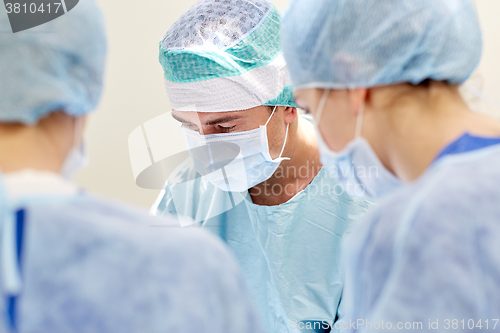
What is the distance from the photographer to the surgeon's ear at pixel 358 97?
0.85 meters

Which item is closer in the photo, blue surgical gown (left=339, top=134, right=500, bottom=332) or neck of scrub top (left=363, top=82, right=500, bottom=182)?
blue surgical gown (left=339, top=134, right=500, bottom=332)

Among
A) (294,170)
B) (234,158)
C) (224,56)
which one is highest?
(224,56)

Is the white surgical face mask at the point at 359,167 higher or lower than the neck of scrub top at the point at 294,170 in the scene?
higher

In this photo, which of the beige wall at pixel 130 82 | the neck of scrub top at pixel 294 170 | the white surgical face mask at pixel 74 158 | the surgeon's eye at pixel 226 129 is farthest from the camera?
the beige wall at pixel 130 82

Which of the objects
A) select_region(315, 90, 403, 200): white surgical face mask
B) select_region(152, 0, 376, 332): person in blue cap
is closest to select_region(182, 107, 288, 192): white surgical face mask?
select_region(152, 0, 376, 332): person in blue cap

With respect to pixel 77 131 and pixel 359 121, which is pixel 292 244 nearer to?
pixel 359 121

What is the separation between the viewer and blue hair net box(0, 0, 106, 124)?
2.02 feet

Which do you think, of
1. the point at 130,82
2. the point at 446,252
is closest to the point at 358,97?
→ the point at 446,252

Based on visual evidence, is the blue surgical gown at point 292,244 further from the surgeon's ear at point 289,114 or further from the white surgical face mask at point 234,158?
the surgeon's ear at point 289,114

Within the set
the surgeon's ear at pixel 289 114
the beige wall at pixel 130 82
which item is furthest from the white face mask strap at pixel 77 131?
the beige wall at pixel 130 82

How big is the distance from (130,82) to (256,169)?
921 millimetres

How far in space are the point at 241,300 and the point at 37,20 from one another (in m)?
0.55

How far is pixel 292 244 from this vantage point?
5.20ft

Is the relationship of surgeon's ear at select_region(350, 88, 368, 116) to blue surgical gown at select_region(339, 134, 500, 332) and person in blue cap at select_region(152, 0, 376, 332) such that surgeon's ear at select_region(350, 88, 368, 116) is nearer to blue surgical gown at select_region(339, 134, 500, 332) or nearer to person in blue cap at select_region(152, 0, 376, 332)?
blue surgical gown at select_region(339, 134, 500, 332)
